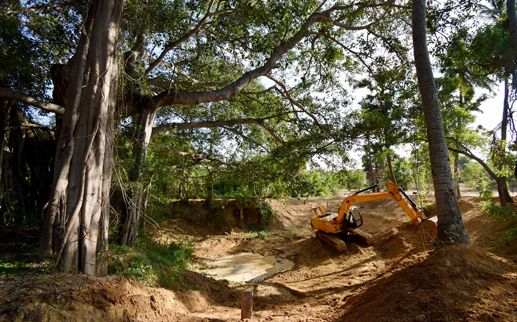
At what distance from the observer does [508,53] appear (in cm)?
939

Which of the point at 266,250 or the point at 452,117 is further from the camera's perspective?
the point at 266,250

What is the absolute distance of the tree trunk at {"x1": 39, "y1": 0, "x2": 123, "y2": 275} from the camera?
5.43 m

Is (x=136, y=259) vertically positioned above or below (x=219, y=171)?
below

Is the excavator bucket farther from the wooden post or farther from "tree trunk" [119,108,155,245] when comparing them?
the wooden post

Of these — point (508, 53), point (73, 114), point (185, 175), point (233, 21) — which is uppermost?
point (233, 21)

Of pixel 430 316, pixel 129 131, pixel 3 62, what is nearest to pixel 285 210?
pixel 129 131

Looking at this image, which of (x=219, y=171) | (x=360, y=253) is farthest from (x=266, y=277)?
(x=219, y=171)

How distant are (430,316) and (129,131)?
747 centimetres

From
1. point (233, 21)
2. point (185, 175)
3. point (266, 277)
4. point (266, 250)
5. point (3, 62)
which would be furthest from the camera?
point (266, 250)

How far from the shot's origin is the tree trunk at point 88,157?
5426 mm

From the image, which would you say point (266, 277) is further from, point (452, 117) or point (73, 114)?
point (452, 117)

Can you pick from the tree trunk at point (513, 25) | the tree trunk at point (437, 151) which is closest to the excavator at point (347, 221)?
the tree trunk at point (513, 25)

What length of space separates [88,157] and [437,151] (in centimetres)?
577

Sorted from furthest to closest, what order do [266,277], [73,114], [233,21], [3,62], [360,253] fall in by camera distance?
[360,253], [266,277], [233,21], [3,62], [73,114]
